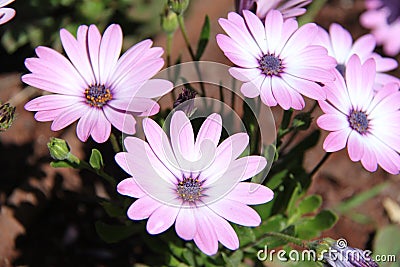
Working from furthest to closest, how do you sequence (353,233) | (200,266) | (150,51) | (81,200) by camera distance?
(353,233) < (81,200) < (200,266) < (150,51)

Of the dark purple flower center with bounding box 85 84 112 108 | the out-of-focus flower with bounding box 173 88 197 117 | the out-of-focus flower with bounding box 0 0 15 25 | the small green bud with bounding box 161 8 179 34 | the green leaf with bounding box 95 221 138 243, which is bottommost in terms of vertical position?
the green leaf with bounding box 95 221 138 243

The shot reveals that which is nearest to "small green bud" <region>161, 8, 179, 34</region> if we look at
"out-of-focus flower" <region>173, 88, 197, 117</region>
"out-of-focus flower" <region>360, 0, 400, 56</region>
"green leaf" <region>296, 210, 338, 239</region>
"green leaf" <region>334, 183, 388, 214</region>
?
"out-of-focus flower" <region>173, 88, 197, 117</region>

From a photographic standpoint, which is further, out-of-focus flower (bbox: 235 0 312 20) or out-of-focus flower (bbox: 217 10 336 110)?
out-of-focus flower (bbox: 235 0 312 20)

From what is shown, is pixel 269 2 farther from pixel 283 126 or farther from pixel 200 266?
pixel 200 266

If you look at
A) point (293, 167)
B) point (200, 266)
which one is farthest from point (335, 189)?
point (200, 266)

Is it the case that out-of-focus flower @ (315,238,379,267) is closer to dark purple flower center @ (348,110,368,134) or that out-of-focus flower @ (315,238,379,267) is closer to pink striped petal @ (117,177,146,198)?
dark purple flower center @ (348,110,368,134)

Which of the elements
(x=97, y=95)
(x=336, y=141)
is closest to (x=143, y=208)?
(x=97, y=95)
